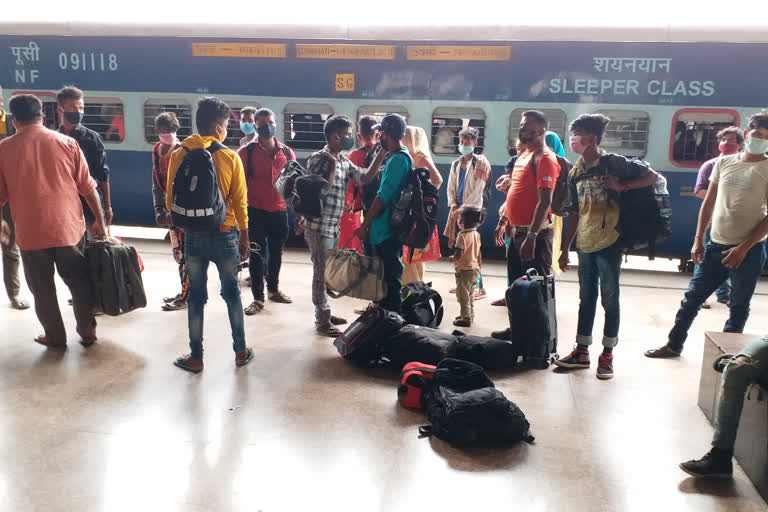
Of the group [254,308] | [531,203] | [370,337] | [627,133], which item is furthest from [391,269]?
[627,133]

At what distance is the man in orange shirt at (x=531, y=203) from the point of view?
4621 millimetres

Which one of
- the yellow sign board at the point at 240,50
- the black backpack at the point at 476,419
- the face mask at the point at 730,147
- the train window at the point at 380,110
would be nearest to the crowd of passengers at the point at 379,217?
the black backpack at the point at 476,419

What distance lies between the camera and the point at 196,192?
3.98m

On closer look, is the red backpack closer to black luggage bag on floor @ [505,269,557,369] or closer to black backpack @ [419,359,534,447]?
black backpack @ [419,359,534,447]

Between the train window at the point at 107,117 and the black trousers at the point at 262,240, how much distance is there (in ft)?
12.7

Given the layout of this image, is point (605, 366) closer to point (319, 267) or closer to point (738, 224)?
point (738, 224)

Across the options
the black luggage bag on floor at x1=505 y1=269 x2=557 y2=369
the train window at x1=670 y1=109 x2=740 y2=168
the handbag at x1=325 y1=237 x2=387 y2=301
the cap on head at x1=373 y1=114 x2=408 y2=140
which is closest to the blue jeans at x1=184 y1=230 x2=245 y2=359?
the handbag at x1=325 y1=237 x2=387 y2=301

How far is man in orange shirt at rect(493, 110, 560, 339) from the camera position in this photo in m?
4.62

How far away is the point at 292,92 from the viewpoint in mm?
8289

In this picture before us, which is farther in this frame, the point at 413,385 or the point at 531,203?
the point at 531,203

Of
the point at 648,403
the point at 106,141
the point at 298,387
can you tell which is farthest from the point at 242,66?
the point at 648,403

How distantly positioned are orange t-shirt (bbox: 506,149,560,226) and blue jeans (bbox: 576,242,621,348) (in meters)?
0.56

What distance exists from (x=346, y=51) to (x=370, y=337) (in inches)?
187

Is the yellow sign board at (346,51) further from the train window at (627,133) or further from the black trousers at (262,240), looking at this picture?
the black trousers at (262,240)
